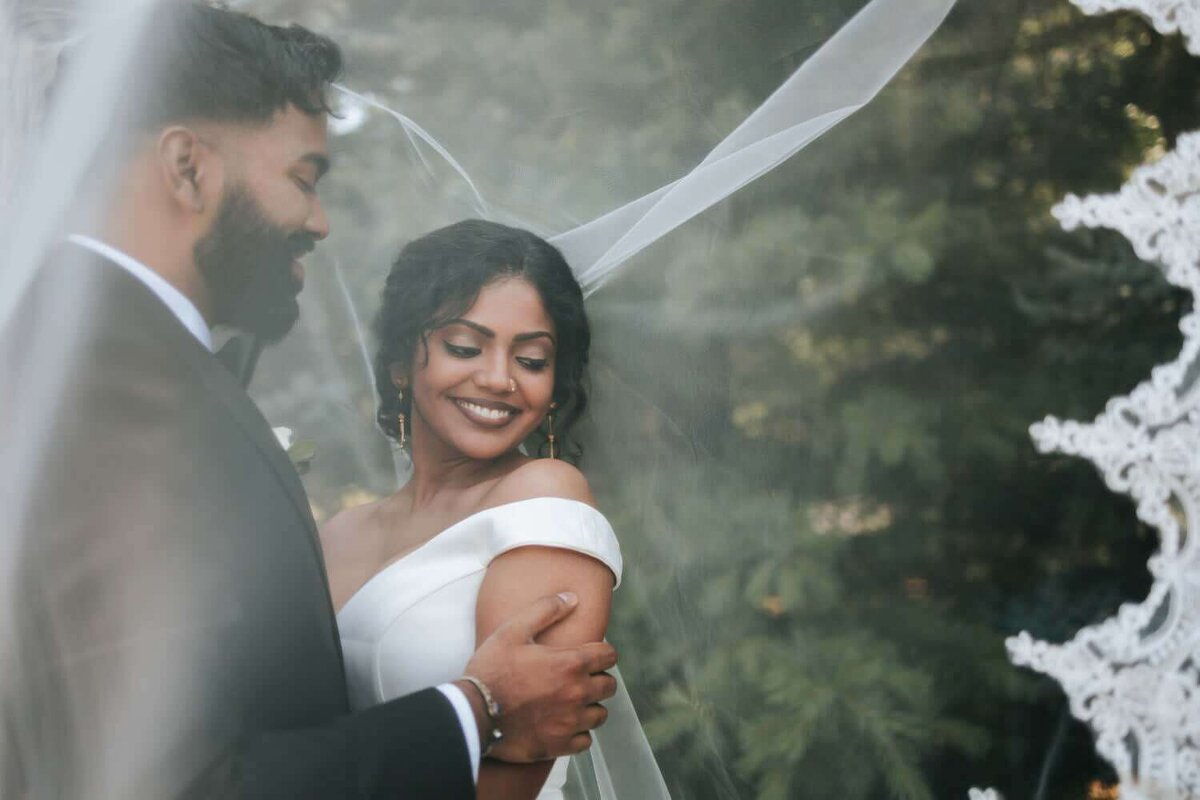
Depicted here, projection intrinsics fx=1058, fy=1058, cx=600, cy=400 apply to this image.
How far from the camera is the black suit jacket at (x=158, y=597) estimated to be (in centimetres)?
145

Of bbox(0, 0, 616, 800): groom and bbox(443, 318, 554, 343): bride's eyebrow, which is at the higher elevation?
bbox(443, 318, 554, 343): bride's eyebrow

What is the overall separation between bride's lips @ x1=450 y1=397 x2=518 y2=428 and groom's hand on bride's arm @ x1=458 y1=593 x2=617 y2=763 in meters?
0.28


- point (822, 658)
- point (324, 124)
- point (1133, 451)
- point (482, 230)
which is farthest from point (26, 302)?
point (1133, 451)

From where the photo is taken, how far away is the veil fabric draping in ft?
5.11

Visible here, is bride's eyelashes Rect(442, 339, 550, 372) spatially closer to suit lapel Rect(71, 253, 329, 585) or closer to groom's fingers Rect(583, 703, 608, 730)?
suit lapel Rect(71, 253, 329, 585)

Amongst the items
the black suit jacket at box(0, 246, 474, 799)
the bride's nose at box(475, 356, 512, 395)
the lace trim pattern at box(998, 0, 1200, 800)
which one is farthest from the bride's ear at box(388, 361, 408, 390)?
the lace trim pattern at box(998, 0, 1200, 800)

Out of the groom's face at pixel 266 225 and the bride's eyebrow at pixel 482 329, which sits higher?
the groom's face at pixel 266 225

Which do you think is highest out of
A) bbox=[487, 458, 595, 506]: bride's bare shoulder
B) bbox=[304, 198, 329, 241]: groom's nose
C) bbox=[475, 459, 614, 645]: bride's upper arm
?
bbox=[304, 198, 329, 241]: groom's nose

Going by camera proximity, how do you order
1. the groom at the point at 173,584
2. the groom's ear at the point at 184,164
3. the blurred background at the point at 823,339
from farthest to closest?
the blurred background at the point at 823,339, the groom's ear at the point at 184,164, the groom at the point at 173,584

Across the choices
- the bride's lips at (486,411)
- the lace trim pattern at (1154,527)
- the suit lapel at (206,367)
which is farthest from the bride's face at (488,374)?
the lace trim pattern at (1154,527)

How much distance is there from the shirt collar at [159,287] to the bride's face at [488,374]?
0.31m

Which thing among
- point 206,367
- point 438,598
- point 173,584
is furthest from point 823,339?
point 173,584

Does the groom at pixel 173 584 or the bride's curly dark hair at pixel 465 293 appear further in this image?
the bride's curly dark hair at pixel 465 293

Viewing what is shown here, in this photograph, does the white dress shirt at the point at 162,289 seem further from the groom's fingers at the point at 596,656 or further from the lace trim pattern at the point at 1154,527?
the lace trim pattern at the point at 1154,527
